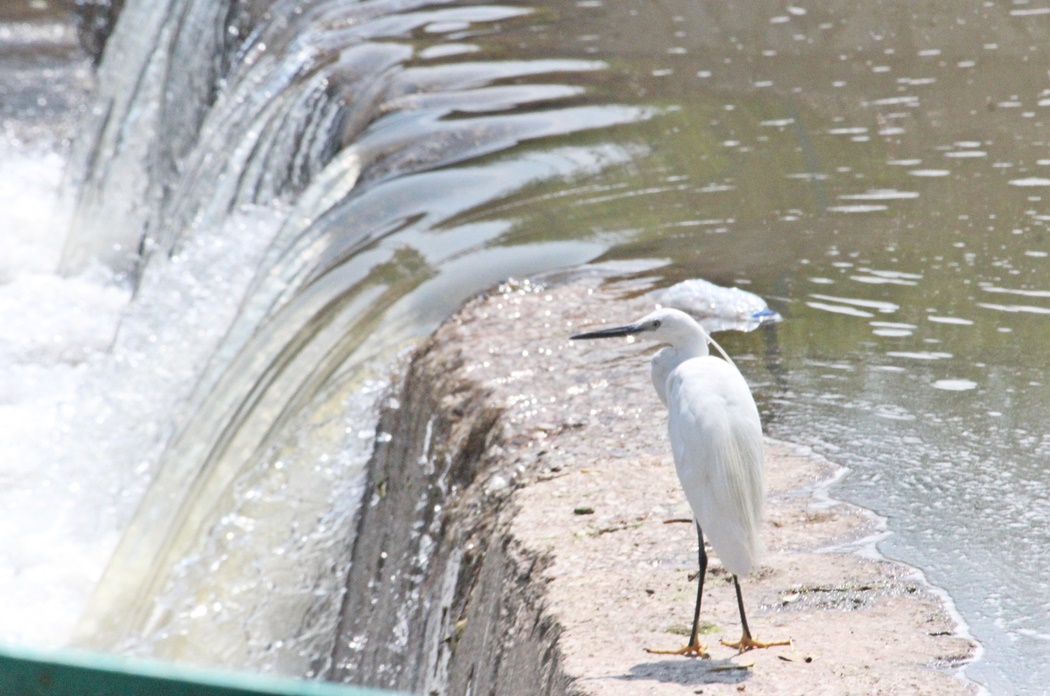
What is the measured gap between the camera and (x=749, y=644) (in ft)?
8.84

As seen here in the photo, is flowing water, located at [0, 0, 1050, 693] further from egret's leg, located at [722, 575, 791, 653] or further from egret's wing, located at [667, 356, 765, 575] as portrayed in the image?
egret's wing, located at [667, 356, 765, 575]

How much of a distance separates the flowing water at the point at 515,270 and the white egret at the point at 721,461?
0.56 m

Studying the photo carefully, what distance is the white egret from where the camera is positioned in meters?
2.57

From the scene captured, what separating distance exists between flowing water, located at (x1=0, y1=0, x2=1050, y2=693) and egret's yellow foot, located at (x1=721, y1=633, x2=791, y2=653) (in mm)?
394

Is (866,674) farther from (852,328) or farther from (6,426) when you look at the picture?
(6,426)

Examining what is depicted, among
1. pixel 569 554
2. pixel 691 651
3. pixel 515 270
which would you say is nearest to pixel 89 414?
pixel 515 270

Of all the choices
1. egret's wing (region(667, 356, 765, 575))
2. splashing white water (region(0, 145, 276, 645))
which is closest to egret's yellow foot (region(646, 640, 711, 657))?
egret's wing (region(667, 356, 765, 575))

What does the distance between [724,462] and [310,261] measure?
12.5ft

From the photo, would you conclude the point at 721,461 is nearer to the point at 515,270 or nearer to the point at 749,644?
the point at 749,644

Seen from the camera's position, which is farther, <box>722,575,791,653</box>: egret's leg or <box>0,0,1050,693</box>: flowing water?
<box>0,0,1050,693</box>: flowing water

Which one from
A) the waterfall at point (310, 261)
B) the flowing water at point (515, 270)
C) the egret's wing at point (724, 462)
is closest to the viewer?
the egret's wing at point (724, 462)

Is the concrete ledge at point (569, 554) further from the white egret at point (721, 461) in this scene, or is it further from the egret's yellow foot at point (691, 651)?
the white egret at point (721, 461)

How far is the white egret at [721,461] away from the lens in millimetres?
2568

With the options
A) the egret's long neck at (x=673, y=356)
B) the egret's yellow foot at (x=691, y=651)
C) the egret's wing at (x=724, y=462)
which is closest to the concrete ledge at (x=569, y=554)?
the egret's yellow foot at (x=691, y=651)
